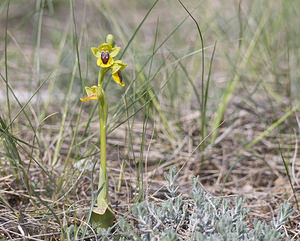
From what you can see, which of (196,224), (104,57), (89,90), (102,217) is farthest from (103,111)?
(196,224)

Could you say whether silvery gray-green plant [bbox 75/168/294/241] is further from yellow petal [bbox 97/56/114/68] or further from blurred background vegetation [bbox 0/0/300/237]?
yellow petal [bbox 97/56/114/68]

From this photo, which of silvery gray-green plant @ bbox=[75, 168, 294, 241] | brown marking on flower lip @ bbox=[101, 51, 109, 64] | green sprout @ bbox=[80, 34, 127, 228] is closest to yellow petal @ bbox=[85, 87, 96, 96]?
green sprout @ bbox=[80, 34, 127, 228]

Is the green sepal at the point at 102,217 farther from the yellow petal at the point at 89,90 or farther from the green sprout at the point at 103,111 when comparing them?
the yellow petal at the point at 89,90

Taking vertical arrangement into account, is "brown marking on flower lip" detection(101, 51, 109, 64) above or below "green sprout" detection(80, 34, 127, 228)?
above

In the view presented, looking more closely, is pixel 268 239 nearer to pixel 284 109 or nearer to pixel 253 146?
pixel 253 146

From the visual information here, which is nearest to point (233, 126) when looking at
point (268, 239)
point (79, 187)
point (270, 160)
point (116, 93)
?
point (270, 160)

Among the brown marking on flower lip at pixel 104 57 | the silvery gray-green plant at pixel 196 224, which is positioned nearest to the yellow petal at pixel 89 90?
the brown marking on flower lip at pixel 104 57

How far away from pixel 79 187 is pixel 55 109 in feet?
3.47

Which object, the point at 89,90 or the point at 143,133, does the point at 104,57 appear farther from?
the point at 143,133

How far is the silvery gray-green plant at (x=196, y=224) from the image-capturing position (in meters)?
1.34

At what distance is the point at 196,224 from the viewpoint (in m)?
1.43

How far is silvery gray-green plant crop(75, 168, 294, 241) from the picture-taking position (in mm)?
1340

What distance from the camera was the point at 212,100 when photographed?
294 cm

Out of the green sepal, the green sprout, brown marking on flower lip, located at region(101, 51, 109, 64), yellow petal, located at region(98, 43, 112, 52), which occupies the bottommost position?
the green sepal
